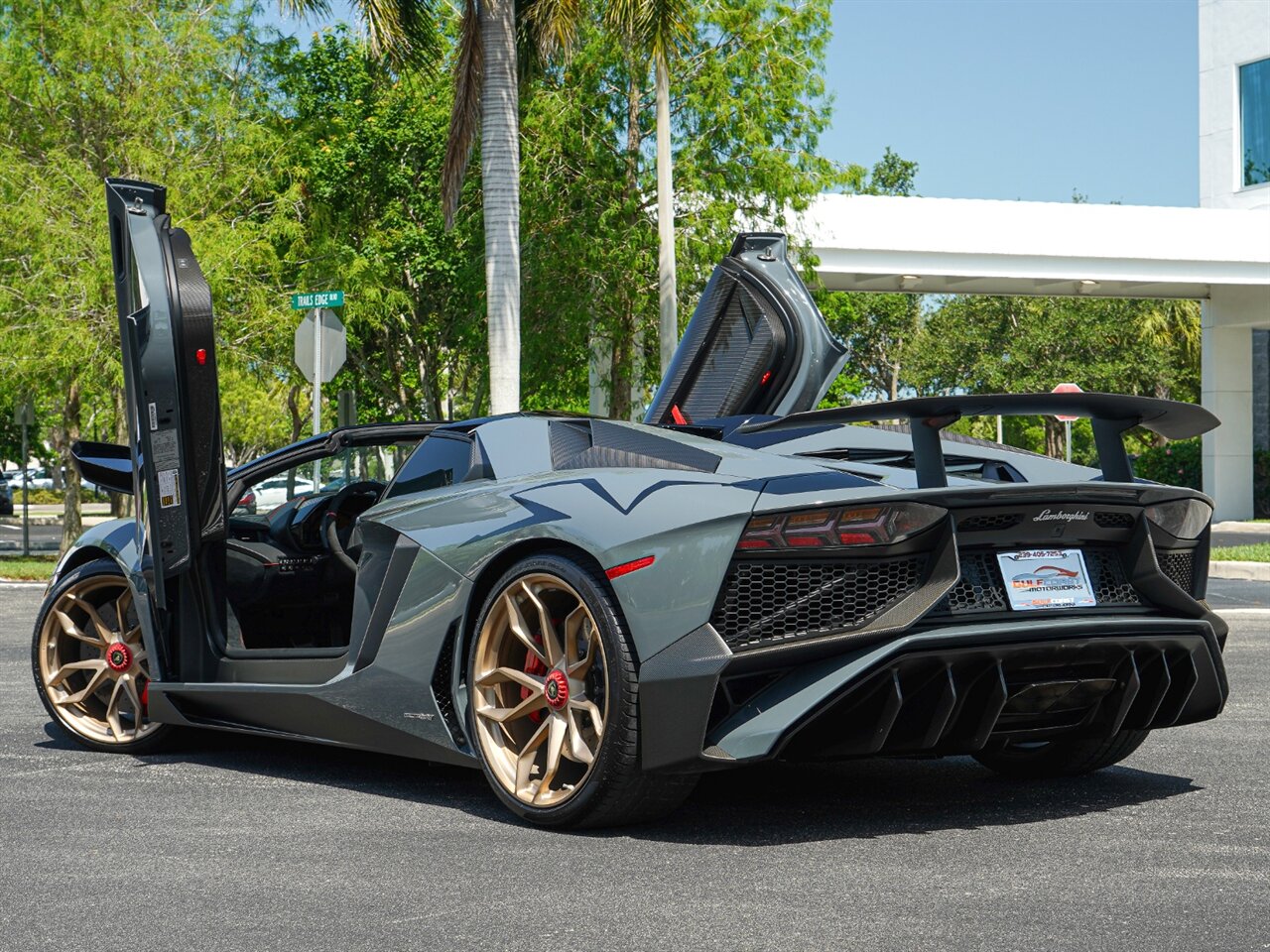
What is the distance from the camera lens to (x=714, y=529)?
14.8ft

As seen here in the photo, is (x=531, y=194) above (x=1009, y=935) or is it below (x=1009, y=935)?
above

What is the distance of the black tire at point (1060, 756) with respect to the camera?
5.73m

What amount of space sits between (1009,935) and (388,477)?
143 inches

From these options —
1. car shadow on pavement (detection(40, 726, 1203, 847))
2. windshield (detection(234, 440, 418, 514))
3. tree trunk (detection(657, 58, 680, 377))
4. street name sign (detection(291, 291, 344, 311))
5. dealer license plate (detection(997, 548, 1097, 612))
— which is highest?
tree trunk (detection(657, 58, 680, 377))

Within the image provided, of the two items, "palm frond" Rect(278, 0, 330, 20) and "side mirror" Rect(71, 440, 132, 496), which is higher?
"palm frond" Rect(278, 0, 330, 20)

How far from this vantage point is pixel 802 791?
5559 millimetres

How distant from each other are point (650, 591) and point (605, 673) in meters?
0.29

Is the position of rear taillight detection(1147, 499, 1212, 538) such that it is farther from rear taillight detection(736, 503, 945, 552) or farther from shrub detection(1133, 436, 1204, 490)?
shrub detection(1133, 436, 1204, 490)

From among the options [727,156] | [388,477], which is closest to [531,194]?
[727,156]

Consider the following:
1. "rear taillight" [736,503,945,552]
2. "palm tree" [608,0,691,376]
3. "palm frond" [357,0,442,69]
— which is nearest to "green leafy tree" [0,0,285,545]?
"palm frond" [357,0,442,69]

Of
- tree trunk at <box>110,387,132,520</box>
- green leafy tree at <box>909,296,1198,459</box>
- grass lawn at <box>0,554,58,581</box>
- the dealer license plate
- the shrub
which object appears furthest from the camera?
green leafy tree at <box>909,296,1198,459</box>

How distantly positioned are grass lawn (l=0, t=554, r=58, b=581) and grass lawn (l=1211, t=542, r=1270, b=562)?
44.7ft

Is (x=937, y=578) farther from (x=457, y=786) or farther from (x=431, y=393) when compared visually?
(x=431, y=393)

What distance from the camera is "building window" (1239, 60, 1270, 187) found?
34.2 meters
